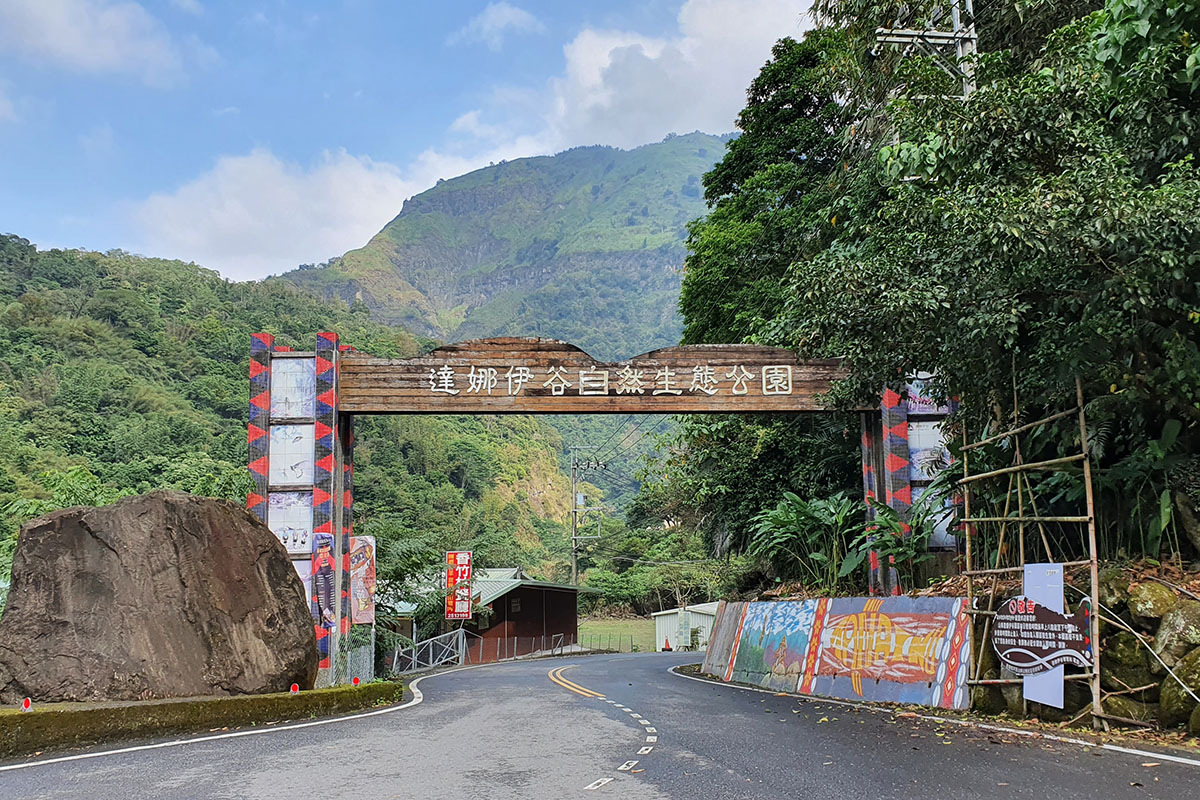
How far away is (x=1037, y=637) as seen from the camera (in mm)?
8484

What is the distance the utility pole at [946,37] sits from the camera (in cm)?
1325

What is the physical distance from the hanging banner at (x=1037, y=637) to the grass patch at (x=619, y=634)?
38.4 meters

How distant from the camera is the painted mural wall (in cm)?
970

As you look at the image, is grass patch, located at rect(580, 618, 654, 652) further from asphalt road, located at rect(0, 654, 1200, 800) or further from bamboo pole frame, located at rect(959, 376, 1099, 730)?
asphalt road, located at rect(0, 654, 1200, 800)

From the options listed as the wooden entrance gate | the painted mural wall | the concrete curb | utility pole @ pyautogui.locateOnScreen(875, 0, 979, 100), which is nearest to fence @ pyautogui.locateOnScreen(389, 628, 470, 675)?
the wooden entrance gate

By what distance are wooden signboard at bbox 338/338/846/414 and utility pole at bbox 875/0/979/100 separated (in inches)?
176

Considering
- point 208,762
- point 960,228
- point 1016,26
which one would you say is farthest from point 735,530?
point 208,762

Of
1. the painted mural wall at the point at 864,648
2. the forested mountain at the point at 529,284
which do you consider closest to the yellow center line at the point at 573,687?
the painted mural wall at the point at 864,648

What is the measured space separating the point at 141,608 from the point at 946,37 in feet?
40.8

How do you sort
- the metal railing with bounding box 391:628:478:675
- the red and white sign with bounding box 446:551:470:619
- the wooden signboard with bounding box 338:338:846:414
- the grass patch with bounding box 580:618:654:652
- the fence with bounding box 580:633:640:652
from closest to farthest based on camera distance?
1. the wooden signboard with bounding box 338:338:846:414
2. the metal railing with bounding box 391:628:478:675
3. the red and white sign with bounding box 446:551:470:619
4. the fence with bounding box 580:633:640:652
5. the grass patch with bounding box 580:618:654:652

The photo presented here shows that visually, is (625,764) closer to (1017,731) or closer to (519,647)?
(1017,731)

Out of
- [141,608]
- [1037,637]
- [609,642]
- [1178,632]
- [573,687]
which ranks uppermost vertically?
[141,608]

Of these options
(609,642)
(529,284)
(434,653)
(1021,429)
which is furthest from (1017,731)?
(529,284)

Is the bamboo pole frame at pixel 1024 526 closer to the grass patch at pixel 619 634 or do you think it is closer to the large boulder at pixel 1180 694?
the large boulder at pixel 1180 694
